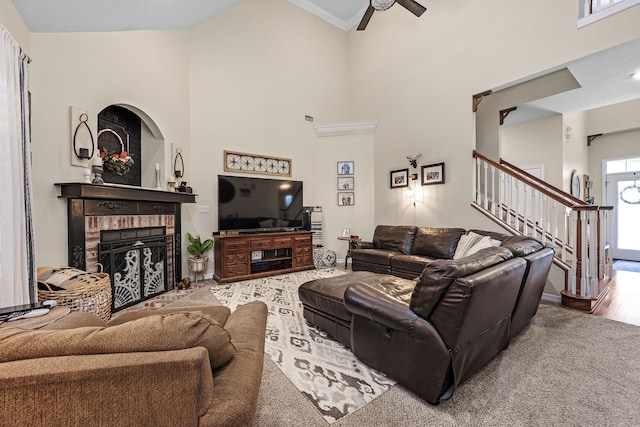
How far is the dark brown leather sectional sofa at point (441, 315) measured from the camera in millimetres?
1529

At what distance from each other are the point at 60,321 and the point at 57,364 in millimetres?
871

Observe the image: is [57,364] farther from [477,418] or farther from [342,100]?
[342,100]

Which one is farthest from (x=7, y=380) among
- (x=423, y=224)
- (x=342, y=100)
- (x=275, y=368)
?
(x=342, y=100)

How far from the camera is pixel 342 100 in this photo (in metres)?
6.64

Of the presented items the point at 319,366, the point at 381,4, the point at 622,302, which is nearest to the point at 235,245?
the point at 319,366

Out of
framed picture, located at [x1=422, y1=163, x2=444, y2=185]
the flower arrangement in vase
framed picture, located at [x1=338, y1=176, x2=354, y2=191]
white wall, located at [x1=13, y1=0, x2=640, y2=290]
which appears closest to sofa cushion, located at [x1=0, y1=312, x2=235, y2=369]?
white wall, located at [x1=13, y1=0, x2=640, y2=290]

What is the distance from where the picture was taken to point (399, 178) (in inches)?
219

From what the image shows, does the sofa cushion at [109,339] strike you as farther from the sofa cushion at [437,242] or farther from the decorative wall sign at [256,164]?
the decorative wall sign at [256,164]

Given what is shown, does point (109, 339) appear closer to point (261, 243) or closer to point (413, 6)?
point (261, 243)

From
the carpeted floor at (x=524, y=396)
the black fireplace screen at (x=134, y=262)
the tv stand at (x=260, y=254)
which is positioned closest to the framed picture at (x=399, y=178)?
the tv stand at (x=260, y=254)

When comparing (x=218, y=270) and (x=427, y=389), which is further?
(x=218, y=270)

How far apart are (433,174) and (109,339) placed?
508 cm

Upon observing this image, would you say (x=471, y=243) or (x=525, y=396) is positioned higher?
(x=471, y=243)

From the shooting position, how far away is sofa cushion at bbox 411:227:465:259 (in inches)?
161
